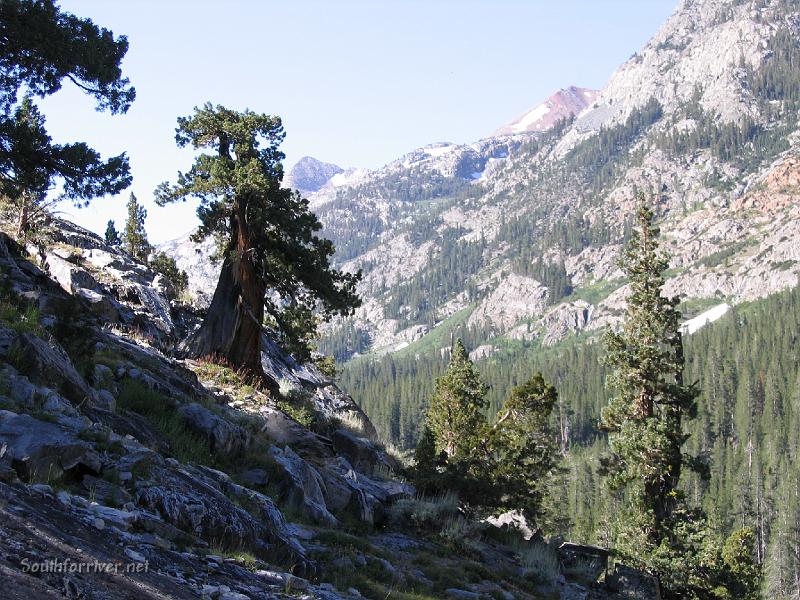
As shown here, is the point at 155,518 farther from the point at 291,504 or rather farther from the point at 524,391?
the point at 524,391

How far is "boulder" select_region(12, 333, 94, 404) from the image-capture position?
9742mm

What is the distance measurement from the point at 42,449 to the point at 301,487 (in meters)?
5.86

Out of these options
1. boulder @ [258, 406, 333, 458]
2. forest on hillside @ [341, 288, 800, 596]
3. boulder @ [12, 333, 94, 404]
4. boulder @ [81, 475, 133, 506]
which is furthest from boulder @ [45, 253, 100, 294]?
forest on hillside @ [341, 288, 800, 596]

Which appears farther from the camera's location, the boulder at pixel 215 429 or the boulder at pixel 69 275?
the boulder at pixel 69 275

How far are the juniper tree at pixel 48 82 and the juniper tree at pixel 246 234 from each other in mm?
3783

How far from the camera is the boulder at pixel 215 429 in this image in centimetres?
1252

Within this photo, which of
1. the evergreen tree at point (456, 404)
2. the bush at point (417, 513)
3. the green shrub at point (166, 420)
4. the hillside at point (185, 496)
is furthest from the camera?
the evergreen tree at point (456, 404)

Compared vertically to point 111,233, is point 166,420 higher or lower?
lower

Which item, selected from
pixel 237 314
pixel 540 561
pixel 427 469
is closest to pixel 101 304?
pixel 237 314

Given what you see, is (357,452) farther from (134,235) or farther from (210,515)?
(134,235)

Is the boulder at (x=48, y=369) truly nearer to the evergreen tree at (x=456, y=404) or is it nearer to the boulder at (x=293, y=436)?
the boulder at (x=293, y=436)

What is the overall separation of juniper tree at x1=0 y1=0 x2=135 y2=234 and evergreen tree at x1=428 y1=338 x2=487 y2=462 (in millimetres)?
22968

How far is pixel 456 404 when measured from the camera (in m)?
39.4

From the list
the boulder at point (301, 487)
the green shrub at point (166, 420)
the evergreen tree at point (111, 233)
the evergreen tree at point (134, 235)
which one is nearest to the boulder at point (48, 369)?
the green shrub at point (166, 420)
